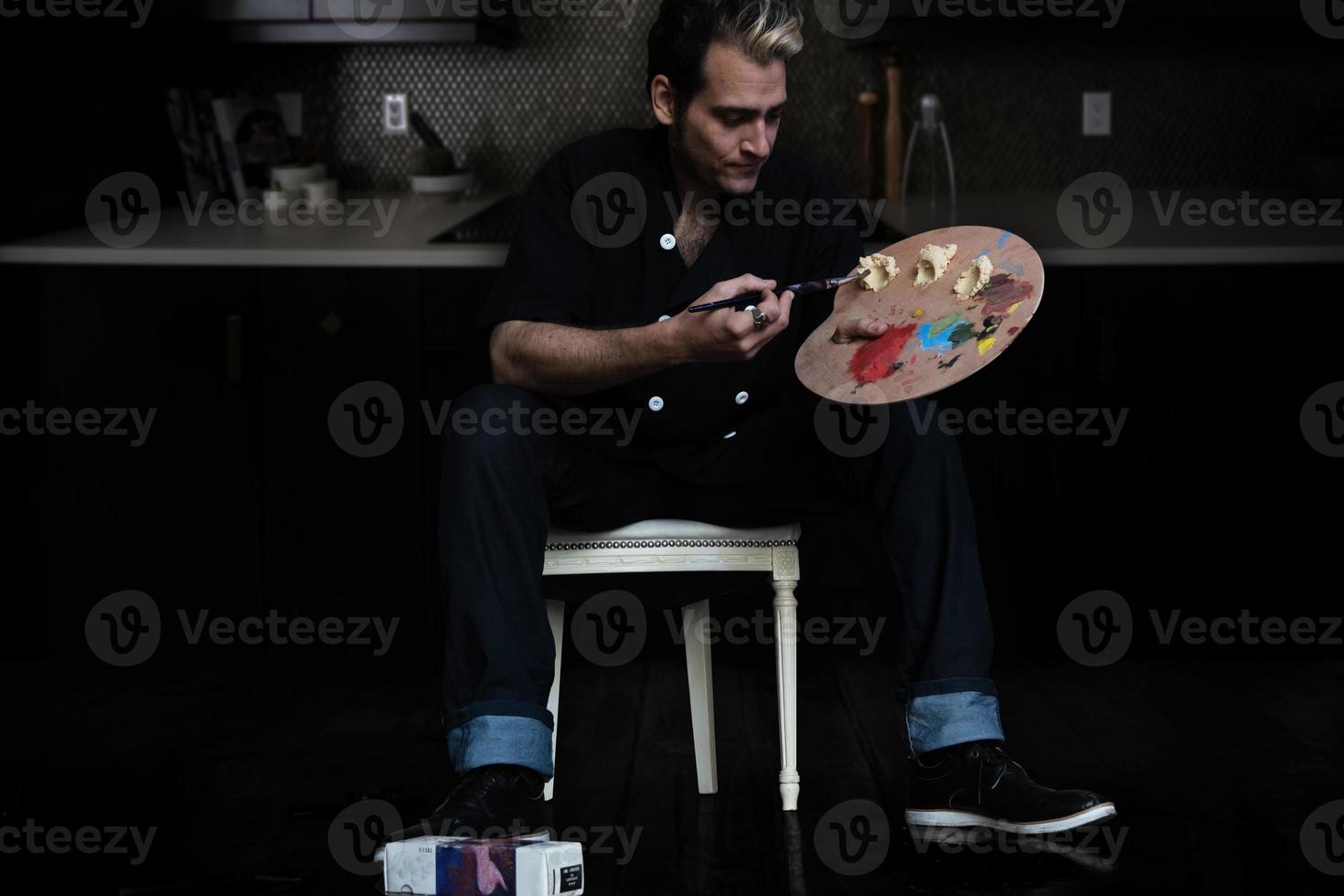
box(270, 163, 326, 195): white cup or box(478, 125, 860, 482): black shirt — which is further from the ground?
box(270, 163, 326, 195): white cup

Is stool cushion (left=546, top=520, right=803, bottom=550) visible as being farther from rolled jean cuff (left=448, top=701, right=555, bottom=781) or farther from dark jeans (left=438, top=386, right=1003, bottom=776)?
rolled jean cuff (left=448, top=701, right=555, bottom=781)

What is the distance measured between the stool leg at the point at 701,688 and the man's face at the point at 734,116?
0.61m

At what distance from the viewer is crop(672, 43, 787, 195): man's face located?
2004mm

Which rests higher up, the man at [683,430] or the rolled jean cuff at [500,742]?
the man at [683,430]

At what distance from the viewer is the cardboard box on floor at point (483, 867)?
174cm

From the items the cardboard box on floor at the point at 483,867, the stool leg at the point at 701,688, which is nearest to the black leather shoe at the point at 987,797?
the stool leg at the point at 701,688

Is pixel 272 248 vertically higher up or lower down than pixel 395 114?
lower down

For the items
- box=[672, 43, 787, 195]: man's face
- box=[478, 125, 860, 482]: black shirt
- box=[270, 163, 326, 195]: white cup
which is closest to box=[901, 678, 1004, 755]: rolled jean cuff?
box=[478, 125, 860, 482]: black shirt

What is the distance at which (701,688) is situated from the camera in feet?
7.22

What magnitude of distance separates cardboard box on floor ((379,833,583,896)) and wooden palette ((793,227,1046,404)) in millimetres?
628

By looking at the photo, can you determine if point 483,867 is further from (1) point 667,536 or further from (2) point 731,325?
(2) point 731,325

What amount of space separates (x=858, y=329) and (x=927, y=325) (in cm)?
10

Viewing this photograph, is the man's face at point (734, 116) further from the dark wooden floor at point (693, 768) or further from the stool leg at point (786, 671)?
the dark wooden floor at point (693, 768)

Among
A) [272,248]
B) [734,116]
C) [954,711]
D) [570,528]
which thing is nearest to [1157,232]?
[734,116]
